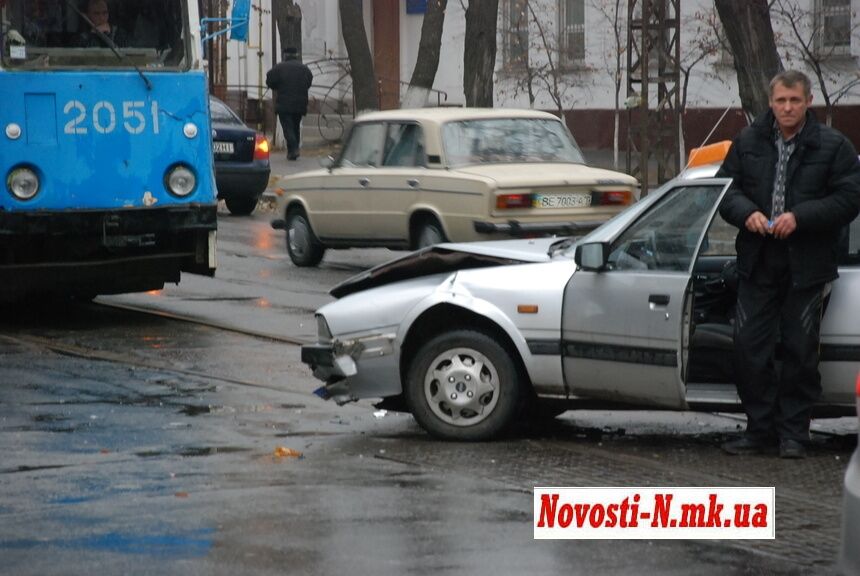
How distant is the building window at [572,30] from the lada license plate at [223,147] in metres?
14.4

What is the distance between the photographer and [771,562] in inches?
247

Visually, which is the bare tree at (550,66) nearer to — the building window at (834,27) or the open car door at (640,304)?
the building window at (834,27)

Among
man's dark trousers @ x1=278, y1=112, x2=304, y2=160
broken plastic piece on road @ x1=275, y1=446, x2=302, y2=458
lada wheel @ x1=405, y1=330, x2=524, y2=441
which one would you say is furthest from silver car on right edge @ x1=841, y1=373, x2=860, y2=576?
man's dark trousers @ x1=278, y1=112, x2=304, y2=160

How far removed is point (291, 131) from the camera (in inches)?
1309

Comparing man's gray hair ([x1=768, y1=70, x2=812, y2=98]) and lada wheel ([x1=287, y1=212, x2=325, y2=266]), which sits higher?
man's gray hair ([x1=768, y1=70, x2=812, y2=98])

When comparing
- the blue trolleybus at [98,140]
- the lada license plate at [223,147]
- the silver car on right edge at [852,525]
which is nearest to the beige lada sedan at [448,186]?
the blue trolleybus at [98,140]

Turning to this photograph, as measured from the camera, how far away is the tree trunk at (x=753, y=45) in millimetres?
21312

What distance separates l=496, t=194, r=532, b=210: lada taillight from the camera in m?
15.4

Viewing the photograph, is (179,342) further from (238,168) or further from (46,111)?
(238,168)

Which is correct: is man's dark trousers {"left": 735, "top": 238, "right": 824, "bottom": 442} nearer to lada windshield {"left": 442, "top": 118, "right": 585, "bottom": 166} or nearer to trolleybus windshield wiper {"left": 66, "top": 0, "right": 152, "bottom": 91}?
trolleybus windshield wiper {"left": 66, "top": 0, "right": 152, "bottom": 91}

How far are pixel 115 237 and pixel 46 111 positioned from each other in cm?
104

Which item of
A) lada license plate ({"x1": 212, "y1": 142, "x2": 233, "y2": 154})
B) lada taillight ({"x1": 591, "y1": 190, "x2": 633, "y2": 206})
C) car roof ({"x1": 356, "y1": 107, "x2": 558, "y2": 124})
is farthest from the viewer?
lada license plate ({"x1": 212, "y1": 142, "x2": 233, "y2": 154})

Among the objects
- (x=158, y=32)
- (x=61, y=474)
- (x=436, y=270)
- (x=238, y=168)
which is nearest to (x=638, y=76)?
(x=238, y=168)

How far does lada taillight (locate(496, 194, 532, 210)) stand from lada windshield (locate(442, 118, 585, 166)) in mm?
895
